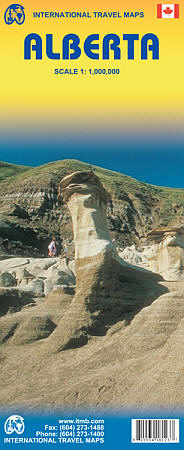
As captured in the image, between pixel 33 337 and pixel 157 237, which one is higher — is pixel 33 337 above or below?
below

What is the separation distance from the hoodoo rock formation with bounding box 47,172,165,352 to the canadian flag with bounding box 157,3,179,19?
20.3ft

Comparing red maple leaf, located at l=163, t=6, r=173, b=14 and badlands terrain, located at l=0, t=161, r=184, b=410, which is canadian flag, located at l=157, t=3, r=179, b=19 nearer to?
red maple leaf, located at l=163, t=6, r=173, b=14

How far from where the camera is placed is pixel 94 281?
13719 millimetres

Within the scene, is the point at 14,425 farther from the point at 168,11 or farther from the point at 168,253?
the point at 168,253

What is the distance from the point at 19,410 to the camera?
912cm

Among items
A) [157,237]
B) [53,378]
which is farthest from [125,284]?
[157,237]

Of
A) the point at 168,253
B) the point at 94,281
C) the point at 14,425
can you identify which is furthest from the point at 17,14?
the point at 168,253

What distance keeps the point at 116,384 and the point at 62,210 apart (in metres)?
64.5

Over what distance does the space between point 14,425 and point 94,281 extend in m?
6.26

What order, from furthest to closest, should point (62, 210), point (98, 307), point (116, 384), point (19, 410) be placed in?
1. point (62, 210)
2. point (98, 307)
3. point (116, 384)
4. point (19, 410)

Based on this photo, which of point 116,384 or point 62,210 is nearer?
point 116,384

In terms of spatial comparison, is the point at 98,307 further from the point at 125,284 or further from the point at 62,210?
the point at 62,210

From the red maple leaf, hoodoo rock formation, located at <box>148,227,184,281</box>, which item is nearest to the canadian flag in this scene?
the red maple leaf

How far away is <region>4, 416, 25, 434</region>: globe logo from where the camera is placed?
25.2 ft
